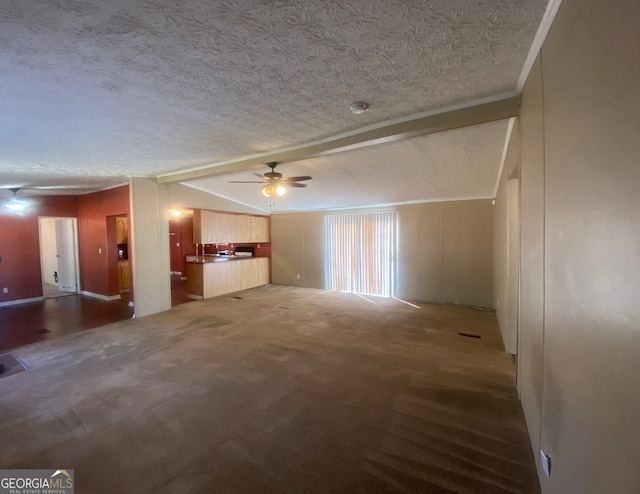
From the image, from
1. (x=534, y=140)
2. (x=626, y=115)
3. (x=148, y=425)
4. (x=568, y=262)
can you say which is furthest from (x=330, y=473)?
(x=534, y=140)

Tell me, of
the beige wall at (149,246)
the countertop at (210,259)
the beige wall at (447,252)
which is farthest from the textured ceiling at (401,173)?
the countertop at (210,259)

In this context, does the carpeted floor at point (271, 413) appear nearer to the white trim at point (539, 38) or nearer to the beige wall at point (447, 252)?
the beige wall at point (447, 252)

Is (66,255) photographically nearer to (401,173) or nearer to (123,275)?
(123,275)

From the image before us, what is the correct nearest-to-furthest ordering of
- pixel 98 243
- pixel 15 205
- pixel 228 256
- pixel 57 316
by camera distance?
pixel 57 316
pixel 15 205
pixel 98 243
pixel 228 256

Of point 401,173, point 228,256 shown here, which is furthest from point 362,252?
point 228,256

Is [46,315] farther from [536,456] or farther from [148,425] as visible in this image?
[536,456]

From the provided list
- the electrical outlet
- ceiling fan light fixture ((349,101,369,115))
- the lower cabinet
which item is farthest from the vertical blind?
the electrical outlet

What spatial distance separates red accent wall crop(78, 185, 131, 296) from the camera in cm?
604

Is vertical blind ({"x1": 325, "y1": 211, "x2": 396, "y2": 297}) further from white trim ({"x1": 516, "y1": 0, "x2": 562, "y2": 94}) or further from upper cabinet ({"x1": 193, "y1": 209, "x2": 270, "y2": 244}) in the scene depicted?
white trim ({"x1": 516, "y1": 0, "x2": 562, "y2": 94})

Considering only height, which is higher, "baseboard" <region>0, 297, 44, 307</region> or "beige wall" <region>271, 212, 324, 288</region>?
"beige wall" <region>271, 212, 324, 288</region>

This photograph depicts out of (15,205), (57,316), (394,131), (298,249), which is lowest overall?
(57,316)

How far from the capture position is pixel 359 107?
2.29m

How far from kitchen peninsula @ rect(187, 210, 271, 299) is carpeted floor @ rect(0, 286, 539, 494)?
2559mm

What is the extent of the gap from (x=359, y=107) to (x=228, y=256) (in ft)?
21.1
